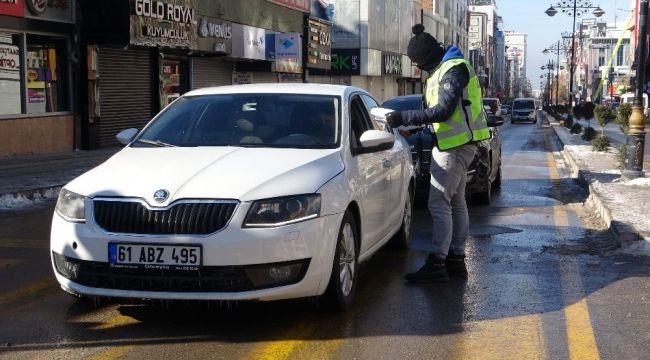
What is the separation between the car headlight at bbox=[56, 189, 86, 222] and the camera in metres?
4.76

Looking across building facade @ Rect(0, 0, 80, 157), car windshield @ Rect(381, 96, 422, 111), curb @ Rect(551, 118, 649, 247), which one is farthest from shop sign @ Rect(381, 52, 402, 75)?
car windshield @ Rect(381, 96, 422, 111)

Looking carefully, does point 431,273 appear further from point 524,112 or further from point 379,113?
point 524,112

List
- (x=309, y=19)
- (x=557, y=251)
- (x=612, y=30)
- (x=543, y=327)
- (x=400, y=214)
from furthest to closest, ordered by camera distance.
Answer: (x=612, y=30)
(x=309, y=19)
(x=557, y=251)
(x=400, y=214)
(x=543, y=327)

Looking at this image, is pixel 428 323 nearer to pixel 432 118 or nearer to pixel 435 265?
pixel 435 265

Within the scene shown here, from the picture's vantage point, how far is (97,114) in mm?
19500

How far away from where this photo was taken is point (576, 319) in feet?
17.1

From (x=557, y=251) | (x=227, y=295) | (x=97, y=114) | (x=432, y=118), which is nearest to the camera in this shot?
(x=227, y=295)

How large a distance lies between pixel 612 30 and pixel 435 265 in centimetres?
14853

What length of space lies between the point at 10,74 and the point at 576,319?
1474cm

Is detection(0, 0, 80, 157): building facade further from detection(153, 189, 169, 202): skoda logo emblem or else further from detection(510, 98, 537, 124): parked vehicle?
detection(510, 98, 537, 124): parked vehicle

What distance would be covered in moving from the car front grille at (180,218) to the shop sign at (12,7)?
1294 centimetres

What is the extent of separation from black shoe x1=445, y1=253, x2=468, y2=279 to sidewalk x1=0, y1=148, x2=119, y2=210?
665 centimetres

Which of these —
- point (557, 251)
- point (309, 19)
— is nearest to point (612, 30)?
point (309, 19)

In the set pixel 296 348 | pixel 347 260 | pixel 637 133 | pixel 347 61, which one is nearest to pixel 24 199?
pixel 347 260
